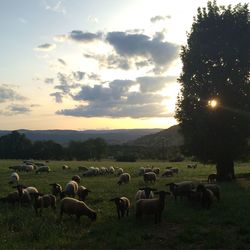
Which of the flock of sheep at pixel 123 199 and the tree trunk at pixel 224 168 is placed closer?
the flock of sheep at pixel 123 199

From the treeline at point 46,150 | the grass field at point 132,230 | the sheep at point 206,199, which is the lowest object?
the grass field at point 132,230

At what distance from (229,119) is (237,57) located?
675cm

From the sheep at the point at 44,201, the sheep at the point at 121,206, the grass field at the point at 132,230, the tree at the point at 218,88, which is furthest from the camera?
the tree at the point at 218,88

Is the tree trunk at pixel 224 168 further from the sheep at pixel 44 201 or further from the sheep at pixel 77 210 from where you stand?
the sheep at pixel 77 210

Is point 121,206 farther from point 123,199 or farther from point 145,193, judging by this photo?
point 145,193

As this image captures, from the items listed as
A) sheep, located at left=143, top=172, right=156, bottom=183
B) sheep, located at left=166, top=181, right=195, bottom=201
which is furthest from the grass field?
sheep, located at left=143, top=172, right=156, bottom=183

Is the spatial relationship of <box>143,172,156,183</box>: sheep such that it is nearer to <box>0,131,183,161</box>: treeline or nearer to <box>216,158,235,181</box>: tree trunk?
<box>216,158,235,181</box>: tree trunk

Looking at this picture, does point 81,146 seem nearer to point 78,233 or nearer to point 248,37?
point 248,37

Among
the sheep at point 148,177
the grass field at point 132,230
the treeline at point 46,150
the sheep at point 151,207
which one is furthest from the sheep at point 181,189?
the treeline at point 46,150

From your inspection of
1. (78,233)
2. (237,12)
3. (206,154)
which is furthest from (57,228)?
(237,12)

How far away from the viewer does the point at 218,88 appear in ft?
144

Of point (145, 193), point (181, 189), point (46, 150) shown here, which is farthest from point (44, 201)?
point (46, 150)

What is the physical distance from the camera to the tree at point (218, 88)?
43469mm

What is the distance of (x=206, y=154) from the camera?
44625 millimetres
